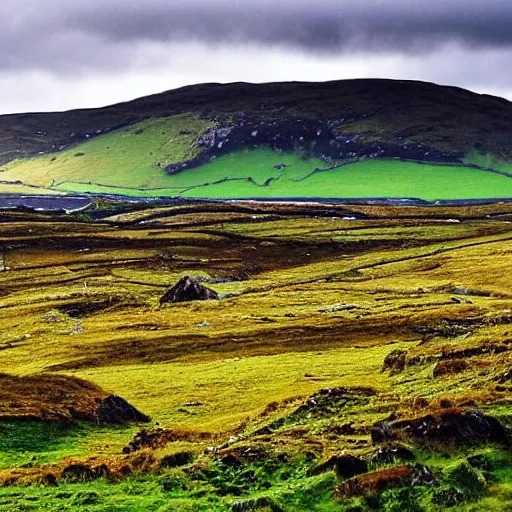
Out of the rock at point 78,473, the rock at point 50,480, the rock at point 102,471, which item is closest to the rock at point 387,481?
the rock at point 102,471

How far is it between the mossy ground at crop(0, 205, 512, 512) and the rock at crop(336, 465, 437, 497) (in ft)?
1.34

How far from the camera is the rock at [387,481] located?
29.5 metres

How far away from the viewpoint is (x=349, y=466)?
102ft

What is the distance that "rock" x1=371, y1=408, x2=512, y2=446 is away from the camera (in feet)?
107

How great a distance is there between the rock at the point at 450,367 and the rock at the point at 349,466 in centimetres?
2059

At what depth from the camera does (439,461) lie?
31609 mm

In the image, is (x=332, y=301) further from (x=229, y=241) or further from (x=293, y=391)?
(x=229, y=241)

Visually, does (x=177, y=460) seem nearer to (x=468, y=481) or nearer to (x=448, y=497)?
(x=448, y=497)

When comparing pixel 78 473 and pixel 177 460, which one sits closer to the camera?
pixel 78 473

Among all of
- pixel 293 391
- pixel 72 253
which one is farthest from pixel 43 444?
pixel 72 253

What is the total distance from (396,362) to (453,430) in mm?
31240

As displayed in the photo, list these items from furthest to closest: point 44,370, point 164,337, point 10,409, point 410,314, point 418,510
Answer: point 410,314 < point 164,337 < point 44,370 < point 10,409 < point 418,510

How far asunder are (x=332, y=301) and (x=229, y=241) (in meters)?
63.6

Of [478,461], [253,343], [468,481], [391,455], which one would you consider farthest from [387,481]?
[253,343]
